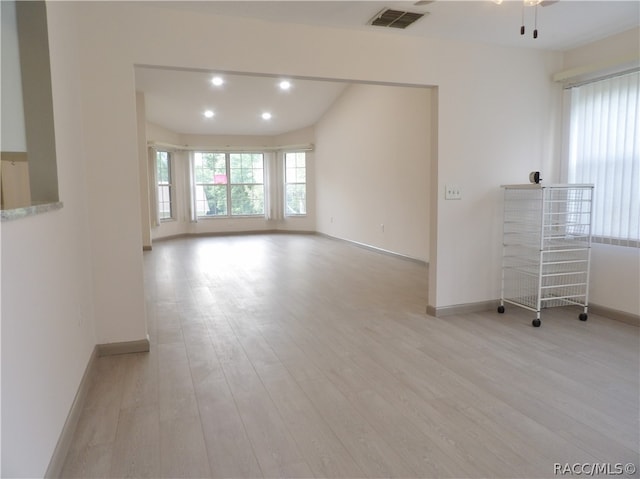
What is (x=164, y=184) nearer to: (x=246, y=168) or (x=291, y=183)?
(x=246, y=168)

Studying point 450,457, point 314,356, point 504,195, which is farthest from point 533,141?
point 450,457

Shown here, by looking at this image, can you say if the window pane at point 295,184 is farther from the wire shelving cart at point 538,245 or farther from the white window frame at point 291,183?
the wire shelving cart at point 538,245

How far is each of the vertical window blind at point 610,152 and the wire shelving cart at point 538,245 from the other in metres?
0.16

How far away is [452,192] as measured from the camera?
389 cm

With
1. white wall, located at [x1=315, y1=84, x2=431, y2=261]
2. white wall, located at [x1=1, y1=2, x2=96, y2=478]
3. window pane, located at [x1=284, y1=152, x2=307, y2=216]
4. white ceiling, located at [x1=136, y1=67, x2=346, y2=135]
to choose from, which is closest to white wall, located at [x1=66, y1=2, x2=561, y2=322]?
white wall, located at [x1=1, y1=2, x2=96, y2=478]

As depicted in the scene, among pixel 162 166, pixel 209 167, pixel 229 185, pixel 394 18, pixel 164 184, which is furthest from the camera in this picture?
pixel 229 185

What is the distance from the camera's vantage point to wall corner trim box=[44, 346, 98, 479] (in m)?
1.75

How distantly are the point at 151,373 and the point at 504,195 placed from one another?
335 cm

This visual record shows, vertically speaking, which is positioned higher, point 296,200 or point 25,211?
point 25,211

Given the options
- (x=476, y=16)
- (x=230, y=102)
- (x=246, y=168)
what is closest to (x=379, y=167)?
(x=230, y=102)

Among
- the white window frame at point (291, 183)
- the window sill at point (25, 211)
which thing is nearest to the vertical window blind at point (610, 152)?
the window sill at point (25, 211)

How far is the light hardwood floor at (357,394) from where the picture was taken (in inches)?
74.8

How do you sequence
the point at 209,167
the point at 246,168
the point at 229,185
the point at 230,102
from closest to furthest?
the point at 230,102, the point at 209,167, the point at 229,185, the point at 246,168

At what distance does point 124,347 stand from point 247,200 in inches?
336
